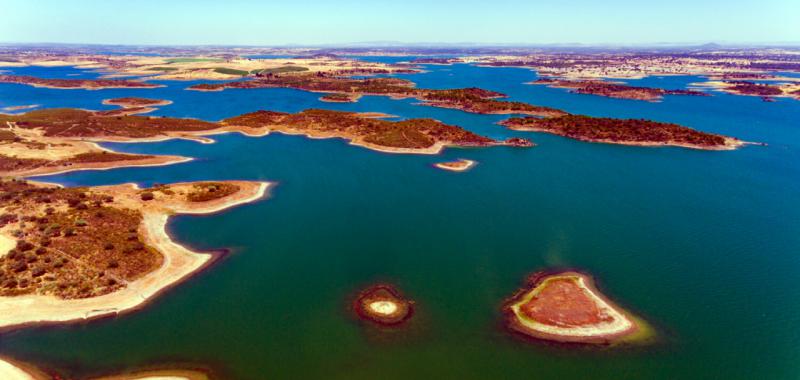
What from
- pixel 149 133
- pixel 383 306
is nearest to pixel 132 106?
pixel 149 133

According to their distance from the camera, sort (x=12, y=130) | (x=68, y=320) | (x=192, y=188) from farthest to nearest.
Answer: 1. (x=12, y=130)
2. (x=192, y=188)
3. (x=68, y=320)

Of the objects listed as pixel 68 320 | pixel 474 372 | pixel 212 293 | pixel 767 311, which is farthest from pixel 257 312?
pixel 767 311

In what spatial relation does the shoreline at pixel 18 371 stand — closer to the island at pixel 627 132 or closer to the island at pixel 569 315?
the island at pixel 569 315

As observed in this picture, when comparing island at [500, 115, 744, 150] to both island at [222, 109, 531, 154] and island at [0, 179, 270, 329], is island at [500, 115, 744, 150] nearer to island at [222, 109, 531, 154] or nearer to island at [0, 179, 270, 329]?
island at [222, 109, 531, 154]

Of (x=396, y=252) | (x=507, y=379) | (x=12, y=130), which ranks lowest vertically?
(x=507, y=379)

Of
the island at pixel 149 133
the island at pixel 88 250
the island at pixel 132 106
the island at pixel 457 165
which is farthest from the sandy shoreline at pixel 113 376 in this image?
the island at pixel 132 106

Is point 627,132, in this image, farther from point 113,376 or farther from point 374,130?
point 113,376

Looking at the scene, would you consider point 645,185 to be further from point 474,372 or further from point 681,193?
point 474,372
